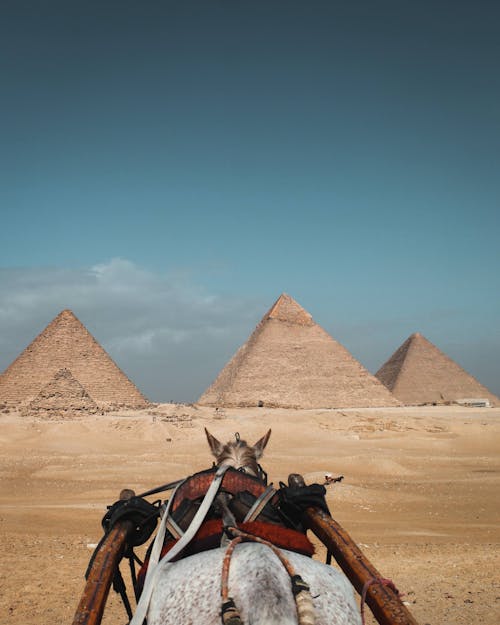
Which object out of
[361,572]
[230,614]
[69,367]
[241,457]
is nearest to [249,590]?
[230,614]

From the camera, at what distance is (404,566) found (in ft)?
18.7

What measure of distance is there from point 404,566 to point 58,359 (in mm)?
41122

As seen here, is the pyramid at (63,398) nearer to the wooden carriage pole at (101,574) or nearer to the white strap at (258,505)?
the wooden carriage pole at (101,574)

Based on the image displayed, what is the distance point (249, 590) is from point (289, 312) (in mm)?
73678

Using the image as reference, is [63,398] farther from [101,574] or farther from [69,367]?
[101,574]

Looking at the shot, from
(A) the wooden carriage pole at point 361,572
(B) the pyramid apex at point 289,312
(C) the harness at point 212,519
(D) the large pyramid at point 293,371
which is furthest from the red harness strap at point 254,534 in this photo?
(B) the pyramid apex at point 289,312

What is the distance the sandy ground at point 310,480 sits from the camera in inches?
194

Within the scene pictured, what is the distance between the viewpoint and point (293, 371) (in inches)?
2692

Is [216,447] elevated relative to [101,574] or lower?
elevated

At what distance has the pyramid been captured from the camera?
3316 centimetres

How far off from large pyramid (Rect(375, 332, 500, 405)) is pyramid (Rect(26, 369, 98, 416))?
156 feet

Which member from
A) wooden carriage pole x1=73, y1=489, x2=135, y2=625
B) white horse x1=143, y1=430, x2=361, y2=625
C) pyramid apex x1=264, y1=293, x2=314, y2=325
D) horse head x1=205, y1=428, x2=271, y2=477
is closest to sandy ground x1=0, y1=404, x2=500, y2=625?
horse head x1=205, y1=428, x2=271, y2=477

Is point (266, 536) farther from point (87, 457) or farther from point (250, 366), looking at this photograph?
point (250, 366)

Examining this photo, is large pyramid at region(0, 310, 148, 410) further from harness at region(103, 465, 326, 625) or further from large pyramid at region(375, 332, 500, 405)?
large pyramid at region(375, 332, 500, 405)
